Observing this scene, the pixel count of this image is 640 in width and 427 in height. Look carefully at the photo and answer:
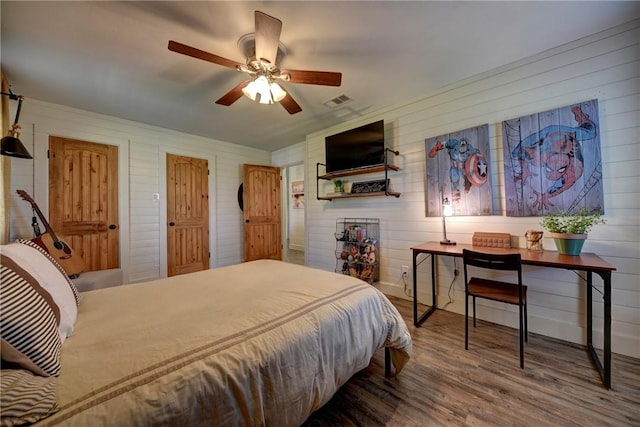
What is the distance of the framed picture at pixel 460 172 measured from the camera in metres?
2.51

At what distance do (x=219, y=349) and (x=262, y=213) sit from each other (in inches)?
166

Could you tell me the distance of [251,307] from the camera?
122 centimetres

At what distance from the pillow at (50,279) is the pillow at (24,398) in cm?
33

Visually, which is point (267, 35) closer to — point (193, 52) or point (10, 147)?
point (193, 52)

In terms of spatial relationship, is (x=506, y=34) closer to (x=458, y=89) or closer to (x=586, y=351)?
(x=458, y=89)

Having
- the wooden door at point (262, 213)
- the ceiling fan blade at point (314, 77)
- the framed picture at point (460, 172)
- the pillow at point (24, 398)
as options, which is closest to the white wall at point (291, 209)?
the wooden door at point (262, 213)

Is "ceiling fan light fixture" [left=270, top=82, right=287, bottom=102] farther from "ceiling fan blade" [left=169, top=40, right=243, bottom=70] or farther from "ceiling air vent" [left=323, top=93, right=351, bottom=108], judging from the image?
"ceiling air vent" [left=323, top=93, right=351, bottom=108]

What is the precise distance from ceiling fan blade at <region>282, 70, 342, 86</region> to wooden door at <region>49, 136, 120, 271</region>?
3.23 metres

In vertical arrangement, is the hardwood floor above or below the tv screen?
below

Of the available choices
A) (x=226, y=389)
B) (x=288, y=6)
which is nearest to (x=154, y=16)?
(x=288, y=6)

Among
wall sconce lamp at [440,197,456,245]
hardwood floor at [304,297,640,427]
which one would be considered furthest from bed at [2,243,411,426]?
wall sconce lamp at [440,197,456,245]

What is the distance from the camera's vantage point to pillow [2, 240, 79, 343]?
101 centimetres

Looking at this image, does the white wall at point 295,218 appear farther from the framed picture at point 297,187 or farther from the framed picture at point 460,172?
the framed picture at point 460,172

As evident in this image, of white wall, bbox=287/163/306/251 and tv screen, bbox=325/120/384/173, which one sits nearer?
tv screen, bbox=325/120/384/173
